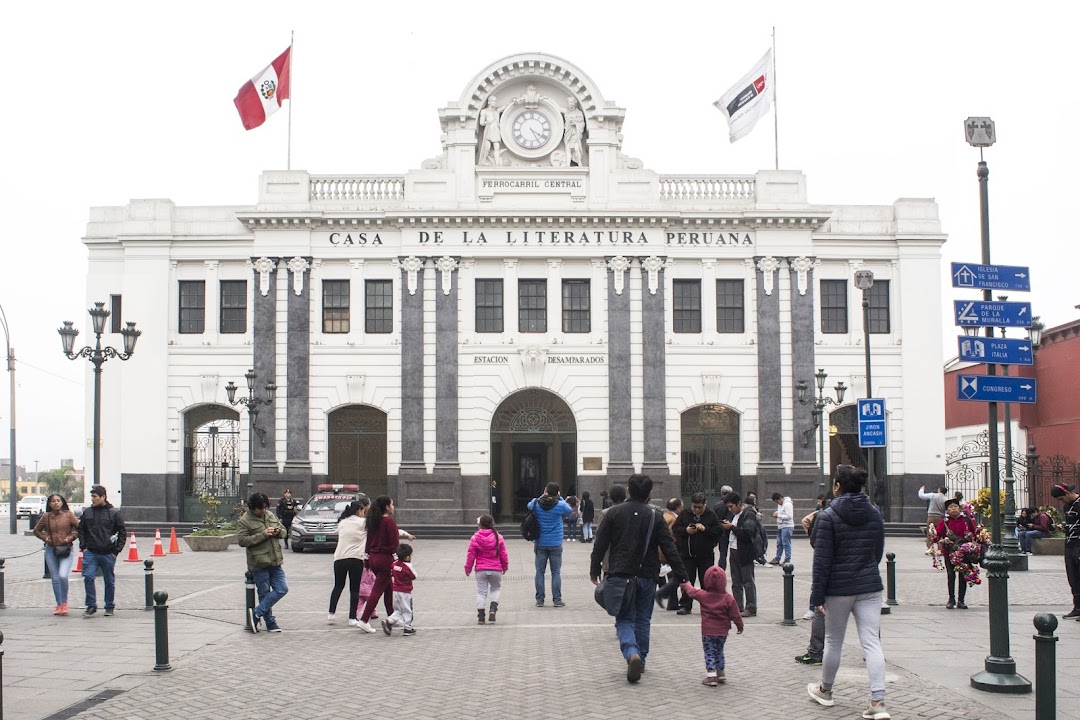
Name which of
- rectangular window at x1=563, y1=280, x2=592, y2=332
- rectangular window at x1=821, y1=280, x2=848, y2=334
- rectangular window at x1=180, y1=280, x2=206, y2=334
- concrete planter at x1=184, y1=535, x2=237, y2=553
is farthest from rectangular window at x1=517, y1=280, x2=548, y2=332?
concrete planter at x1=184, y1=535, x2=237, y2=553

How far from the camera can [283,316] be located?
34594 mm

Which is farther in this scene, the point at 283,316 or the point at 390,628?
the point at 283,316

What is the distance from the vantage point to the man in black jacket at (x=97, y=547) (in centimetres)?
1532

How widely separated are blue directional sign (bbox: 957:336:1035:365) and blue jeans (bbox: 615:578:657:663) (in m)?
4.06

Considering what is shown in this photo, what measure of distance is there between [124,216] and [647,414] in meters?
19.0

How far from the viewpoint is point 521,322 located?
34688 millimetres

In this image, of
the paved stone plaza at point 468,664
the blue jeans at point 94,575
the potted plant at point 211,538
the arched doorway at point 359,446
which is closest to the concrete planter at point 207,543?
the potted plant at point 211,538

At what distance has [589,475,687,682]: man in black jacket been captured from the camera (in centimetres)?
1019

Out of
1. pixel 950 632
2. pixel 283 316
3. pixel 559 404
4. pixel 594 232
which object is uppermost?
pixel 594 232

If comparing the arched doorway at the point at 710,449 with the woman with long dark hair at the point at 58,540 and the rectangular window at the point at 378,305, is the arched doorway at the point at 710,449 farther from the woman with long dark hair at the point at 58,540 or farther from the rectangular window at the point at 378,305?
the woman with long dark hair at the point at 58,540

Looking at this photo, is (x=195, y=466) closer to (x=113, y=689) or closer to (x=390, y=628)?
(x=390, y=628)

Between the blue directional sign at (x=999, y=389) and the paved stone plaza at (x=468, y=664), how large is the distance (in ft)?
9.20

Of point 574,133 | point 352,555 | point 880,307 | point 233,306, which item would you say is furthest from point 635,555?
point 233,306

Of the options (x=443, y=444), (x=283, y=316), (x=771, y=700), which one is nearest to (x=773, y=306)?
(x=443, y=444)
